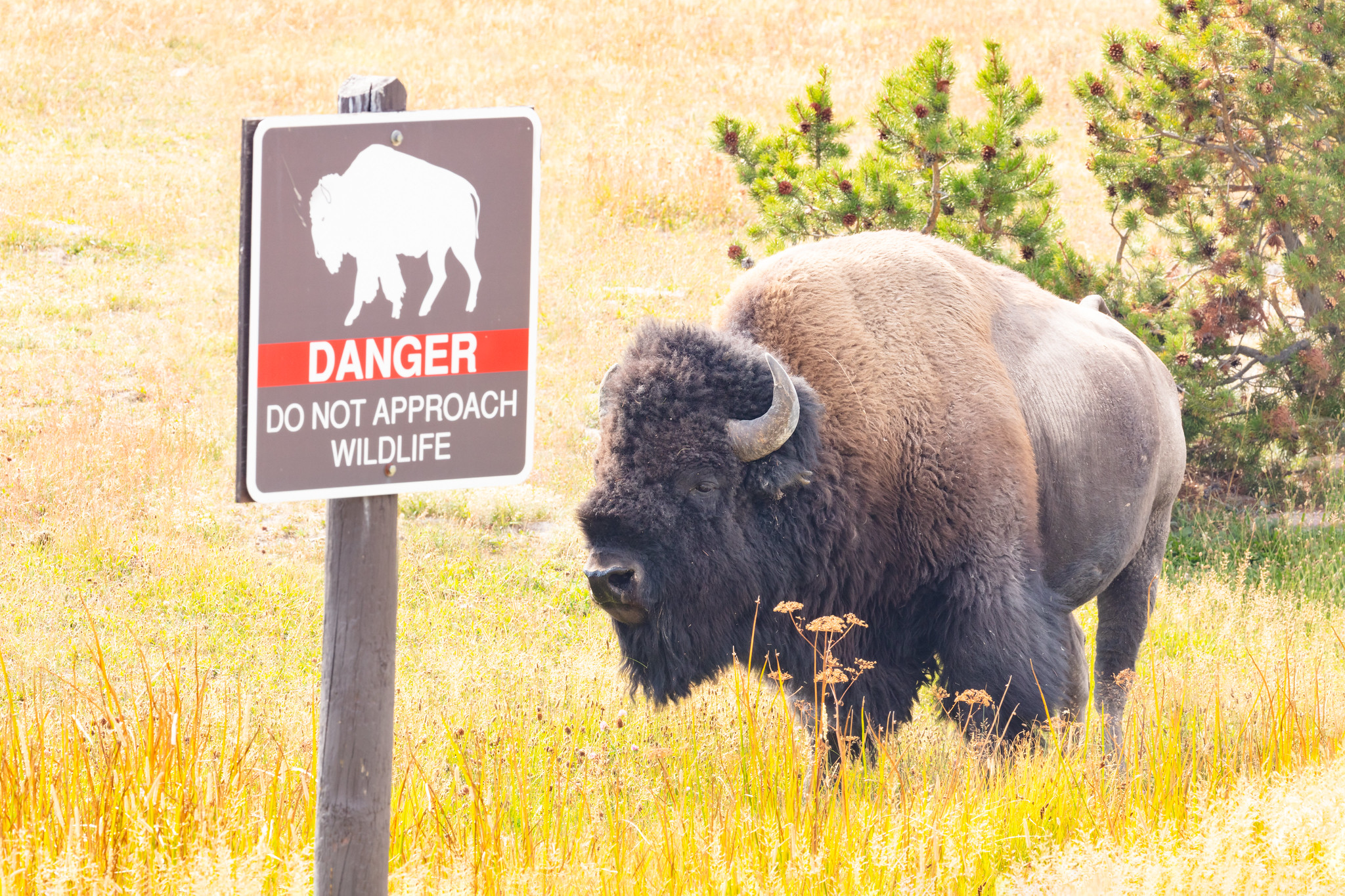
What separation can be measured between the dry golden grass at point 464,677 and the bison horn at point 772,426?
40.6 inches

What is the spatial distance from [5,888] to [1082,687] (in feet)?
16.0

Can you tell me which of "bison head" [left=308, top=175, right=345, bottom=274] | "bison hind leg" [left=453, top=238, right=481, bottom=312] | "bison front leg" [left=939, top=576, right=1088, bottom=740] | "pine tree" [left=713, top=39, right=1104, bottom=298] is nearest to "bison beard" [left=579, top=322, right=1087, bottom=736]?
"bison front leg" [left=939, top=576, right=1088, bottom=740]

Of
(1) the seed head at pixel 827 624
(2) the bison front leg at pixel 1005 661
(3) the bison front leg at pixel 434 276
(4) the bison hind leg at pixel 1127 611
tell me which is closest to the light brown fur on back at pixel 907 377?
(2) the bison front leg at pixel 1005 661

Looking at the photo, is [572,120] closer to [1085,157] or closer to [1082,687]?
[1085,157]

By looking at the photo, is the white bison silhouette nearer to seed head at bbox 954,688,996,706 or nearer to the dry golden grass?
the dry golden grass

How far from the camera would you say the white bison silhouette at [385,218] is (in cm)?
236

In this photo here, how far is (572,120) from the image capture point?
23.2 meters

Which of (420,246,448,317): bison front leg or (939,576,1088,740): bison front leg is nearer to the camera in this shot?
(420,246,448,317): bison front leg

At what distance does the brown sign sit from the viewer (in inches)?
91.6

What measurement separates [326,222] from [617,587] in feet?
7.35

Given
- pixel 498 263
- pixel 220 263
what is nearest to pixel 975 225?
pixel 498 263

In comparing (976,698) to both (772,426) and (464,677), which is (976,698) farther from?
(464,677)

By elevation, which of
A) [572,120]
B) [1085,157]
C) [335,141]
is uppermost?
[572,120]

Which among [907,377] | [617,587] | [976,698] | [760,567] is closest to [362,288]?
[617,587]
